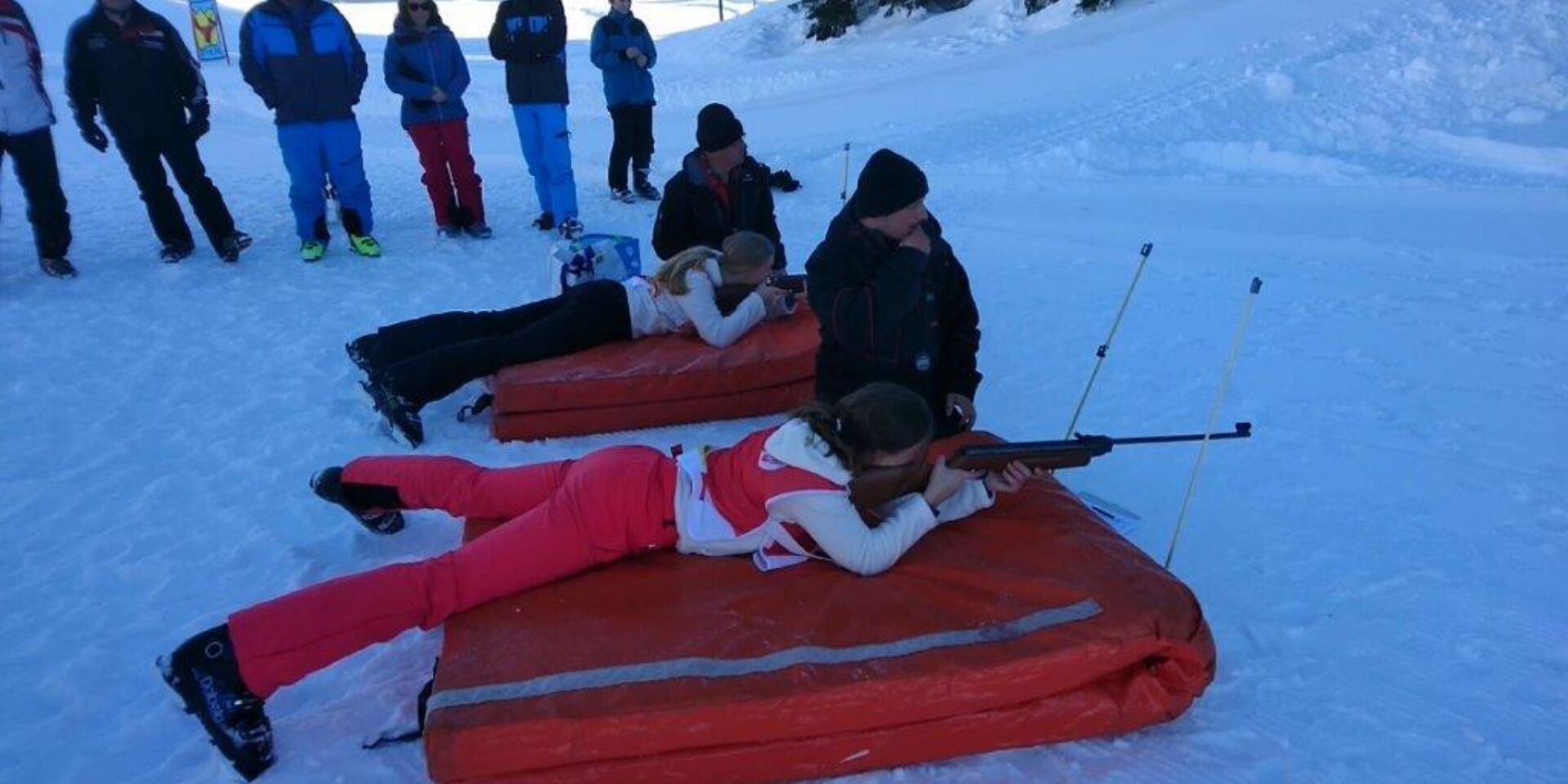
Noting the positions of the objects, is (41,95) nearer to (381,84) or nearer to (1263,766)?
(1263,766)

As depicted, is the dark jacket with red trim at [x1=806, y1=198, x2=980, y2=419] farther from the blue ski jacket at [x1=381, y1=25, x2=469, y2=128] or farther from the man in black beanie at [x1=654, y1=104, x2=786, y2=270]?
the blue ski jacket at [x1=381, y1=25, x2=469, y2=128]

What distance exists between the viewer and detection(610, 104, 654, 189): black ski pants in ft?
26.7

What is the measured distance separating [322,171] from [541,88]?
160cm

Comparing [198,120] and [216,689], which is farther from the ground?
[198,120]

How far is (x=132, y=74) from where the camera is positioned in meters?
6.11

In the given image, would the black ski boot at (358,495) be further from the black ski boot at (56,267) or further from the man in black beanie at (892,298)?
the black ski boot at (56,267)

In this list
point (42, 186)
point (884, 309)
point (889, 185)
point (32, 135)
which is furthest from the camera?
point (42, 186)

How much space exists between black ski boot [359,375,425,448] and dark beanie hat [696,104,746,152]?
1976 millimetres

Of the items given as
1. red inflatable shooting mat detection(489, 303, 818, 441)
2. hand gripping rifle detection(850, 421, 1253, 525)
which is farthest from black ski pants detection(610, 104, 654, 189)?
hand gripping rifle detection(850, 421, 1253, 525)

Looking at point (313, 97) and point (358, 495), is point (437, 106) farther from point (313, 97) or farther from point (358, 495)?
point (358, 495)

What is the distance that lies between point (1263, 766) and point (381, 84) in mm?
15136

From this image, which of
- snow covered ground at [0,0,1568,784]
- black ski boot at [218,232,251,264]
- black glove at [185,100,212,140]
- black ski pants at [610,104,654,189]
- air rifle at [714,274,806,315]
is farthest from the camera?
black ski pants at [610,104,654,189]

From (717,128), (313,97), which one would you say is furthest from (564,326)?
(313,97)

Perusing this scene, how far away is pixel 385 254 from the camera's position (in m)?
6.92
